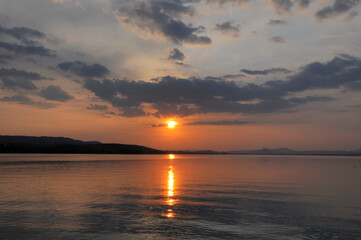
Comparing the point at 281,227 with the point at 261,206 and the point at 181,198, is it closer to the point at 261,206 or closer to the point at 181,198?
the point at 261,206

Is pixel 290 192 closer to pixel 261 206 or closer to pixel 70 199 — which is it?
pixel 261 206

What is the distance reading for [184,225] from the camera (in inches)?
883

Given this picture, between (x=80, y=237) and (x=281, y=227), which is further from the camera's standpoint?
(x=281, y=227)

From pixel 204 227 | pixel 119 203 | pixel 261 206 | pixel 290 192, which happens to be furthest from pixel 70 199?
pixel 290 192

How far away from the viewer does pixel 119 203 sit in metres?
31.5

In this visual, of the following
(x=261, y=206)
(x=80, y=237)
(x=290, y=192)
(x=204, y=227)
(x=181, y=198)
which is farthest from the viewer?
(x=290, y=192)

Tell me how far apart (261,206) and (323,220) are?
6.86 metres

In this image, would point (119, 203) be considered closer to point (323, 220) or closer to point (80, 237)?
point (80, 237)

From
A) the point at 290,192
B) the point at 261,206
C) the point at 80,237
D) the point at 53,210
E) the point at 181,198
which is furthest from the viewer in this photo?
the point at 290,192

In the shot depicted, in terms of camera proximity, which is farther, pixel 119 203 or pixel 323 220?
pixel 119 203

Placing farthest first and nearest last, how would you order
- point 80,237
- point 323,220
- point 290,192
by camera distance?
point 290,192 < point 323,220 < point 80,237

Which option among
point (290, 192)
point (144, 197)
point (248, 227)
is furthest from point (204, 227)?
point (290, 192)

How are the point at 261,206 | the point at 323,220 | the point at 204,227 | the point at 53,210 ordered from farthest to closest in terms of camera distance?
1. the point at 261,206
2. the point at 53,210
3. the point at 323,220
4. the point at 204,227

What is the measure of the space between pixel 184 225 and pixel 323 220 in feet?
36.9
